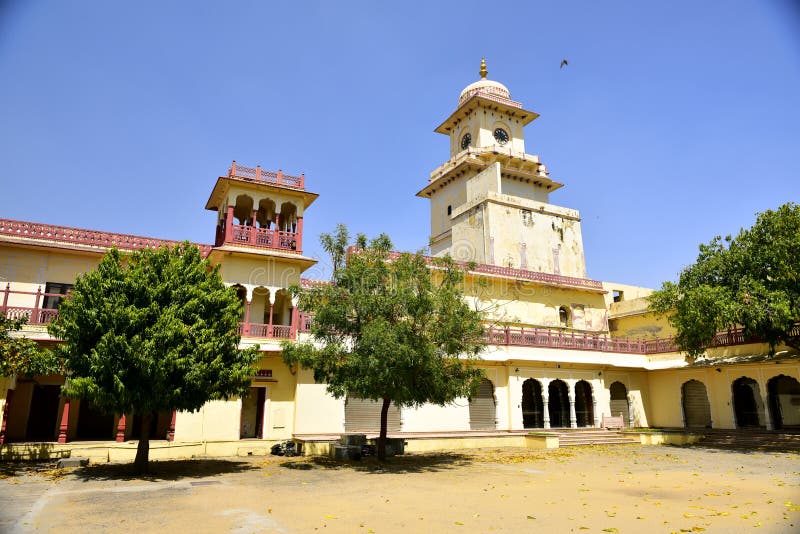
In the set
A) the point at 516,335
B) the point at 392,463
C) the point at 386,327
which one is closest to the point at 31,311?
the point at 386,327

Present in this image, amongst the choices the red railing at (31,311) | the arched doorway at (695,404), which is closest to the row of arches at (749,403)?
the arched doorway at (695,404)

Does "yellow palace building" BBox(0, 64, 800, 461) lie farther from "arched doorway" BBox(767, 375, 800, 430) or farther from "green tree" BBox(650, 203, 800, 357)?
"green tree" BBox(650, 203, 800, 357)

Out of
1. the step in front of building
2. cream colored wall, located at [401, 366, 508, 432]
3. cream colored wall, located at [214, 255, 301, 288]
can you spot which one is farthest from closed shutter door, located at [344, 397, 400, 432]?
the step in front of building

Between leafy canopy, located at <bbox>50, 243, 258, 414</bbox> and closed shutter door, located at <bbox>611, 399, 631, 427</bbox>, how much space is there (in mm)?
20393

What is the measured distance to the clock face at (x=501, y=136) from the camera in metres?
38.2

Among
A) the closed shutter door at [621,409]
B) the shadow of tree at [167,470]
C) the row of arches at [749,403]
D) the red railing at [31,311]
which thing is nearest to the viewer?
the shadow of tree at [167,470]

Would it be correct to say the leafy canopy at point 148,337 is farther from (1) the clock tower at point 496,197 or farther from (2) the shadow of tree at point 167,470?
(1) the clock tower at point 496,197

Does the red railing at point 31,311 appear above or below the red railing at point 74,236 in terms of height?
below

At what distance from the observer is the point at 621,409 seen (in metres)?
27.0

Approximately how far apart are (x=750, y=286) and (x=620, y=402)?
10.7 meters

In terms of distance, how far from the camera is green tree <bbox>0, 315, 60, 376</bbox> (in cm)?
1324

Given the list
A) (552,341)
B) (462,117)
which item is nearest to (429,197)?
(462,117)

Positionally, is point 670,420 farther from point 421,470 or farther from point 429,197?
point 429,197

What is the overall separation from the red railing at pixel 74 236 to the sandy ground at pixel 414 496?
821cm
